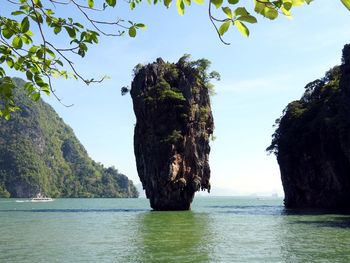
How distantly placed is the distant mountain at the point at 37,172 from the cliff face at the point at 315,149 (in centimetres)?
12362

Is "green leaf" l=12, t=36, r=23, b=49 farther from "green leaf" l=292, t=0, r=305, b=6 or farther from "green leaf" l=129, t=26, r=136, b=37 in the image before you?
"green leaf" l=292, t=0, r=305, b=6

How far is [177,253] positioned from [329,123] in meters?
34.0

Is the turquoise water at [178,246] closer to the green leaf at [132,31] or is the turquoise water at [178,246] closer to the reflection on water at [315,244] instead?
the reflection on water at [315,244]

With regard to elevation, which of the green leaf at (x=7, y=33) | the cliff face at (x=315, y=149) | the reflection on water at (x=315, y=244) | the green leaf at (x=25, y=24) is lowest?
the reflection on water at (x=315, y=244)

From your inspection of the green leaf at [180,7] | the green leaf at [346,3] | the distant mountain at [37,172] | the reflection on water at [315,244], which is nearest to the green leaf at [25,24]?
the green leaf at [180,7]

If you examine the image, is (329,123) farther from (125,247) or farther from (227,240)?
(125,247)

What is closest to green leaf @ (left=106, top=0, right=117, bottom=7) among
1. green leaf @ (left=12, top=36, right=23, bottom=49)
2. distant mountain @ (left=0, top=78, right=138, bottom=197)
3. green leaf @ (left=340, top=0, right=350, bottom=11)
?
green leaf @ (left=12, top=36, right=23, bottom=49)

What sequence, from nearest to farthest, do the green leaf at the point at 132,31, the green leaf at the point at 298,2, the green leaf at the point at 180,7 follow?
the green leaf at the point at 298,2
the green leaf at the point at 180,7
the green leaf at the point at 132,31

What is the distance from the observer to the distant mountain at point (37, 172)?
161m

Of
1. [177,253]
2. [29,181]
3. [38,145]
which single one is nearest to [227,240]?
[177,253]

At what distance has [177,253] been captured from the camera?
50.3 ft

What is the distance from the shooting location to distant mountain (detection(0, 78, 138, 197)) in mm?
160875

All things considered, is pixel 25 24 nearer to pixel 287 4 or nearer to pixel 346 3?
pixel 287 4

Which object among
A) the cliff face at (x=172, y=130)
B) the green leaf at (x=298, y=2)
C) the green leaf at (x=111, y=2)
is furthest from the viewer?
the cliff face at (x=172, y=130)
